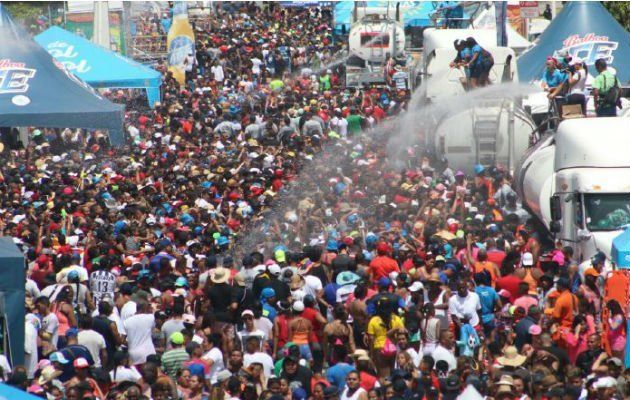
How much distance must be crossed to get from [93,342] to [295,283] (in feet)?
8.80

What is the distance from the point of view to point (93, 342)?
48.0 ft

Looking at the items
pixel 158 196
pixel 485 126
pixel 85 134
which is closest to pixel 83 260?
pixel 158 196

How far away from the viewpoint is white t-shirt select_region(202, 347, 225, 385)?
13.9 m

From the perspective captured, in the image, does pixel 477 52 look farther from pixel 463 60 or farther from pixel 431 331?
pixel 431 331

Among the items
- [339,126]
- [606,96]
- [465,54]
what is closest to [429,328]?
[606,96]

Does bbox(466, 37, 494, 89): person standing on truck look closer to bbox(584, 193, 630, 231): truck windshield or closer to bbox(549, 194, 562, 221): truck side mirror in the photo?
A: bbox(549, 194, 562, 221): truck side mirror

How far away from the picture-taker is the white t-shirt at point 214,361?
547 inches

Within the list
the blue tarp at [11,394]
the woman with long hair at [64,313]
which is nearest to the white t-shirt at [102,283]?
the woman with long hair at [64,313]

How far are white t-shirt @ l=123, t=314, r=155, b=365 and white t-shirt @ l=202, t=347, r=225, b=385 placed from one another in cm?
101

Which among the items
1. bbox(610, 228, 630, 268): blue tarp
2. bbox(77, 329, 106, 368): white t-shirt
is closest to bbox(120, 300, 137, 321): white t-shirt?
bbox(77, 329, 106, 368): white t-shirt

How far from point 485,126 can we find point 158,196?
6068 mm

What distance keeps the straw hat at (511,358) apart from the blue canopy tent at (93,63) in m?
22.3

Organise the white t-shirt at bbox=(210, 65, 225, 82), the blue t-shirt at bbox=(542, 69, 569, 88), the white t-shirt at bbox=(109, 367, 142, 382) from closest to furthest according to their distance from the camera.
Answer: the white t-shirt at bbox=(109, 367, 142, 382), the blue t-shirt at bbox=(542, 69, 569, 88), the white t-shirt at bbox=(210, 65, 225, 82)

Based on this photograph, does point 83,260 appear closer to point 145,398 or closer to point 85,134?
point 145,398
